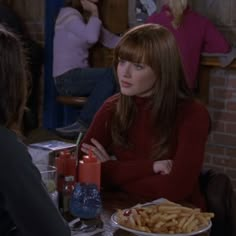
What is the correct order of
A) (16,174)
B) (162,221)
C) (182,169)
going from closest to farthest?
(16,174) → (162,221) → (182,169)

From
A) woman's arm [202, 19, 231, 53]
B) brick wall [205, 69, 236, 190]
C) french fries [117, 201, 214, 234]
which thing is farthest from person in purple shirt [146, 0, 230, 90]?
french fries [117, 201, 214, 234]

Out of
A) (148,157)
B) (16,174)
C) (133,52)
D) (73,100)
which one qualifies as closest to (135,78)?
(133,52)

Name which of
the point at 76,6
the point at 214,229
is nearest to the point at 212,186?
the point at 214,229

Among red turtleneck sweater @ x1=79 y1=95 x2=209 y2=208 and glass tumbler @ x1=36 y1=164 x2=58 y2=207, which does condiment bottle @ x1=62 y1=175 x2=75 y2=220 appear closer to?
glass tumbler @ x1=36 y1=164 x2=58 y2=207

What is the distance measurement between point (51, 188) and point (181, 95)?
686 millimetres

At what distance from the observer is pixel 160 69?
7.60ft

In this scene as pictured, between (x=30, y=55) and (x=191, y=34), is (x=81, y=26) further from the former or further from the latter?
(x=191, y=34)

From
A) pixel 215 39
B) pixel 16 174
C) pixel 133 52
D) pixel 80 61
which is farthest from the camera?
pixel 80 61

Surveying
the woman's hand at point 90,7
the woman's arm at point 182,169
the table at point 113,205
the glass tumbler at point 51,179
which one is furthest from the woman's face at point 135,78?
the woman's hand at point 90,7

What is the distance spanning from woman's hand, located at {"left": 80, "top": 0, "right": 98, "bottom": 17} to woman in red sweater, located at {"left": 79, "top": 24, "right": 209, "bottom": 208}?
2.29 metres

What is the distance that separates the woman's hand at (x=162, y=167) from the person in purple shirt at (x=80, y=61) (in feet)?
7.10

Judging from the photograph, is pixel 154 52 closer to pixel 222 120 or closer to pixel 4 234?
Answer: pixel 4 234

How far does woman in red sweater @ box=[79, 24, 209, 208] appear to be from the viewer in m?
2.21

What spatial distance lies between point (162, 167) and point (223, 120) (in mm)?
2163
